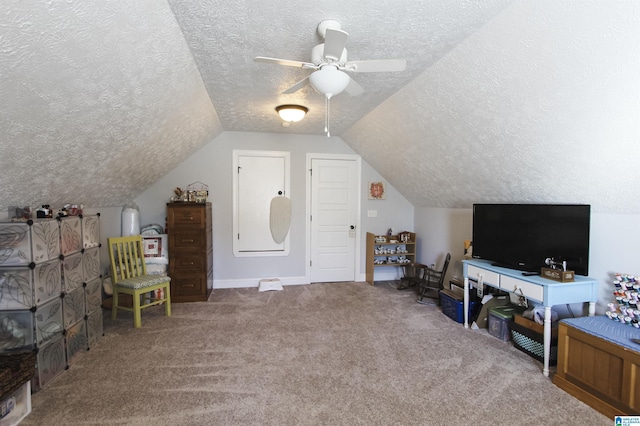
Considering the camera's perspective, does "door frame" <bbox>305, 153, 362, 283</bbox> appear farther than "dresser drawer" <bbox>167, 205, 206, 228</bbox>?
Yes

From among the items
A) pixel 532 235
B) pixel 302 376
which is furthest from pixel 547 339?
pixel 302 376

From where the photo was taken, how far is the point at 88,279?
8.77 ft

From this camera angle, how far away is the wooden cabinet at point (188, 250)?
3.87 m

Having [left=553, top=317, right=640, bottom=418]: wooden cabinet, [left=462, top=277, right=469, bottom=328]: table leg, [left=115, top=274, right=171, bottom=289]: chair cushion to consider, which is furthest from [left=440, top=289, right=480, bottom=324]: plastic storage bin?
[left=115, top=274, right=171, bottom=289]: chair cushion

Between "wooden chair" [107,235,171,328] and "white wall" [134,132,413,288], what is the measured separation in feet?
2.73

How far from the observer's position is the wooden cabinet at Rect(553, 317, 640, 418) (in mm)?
1777

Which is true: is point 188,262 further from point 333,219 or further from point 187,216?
point 333,219

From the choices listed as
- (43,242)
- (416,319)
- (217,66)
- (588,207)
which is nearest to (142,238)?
(43,242)

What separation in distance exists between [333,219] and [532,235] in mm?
2832

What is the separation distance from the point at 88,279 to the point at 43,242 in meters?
0.65

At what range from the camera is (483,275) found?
3.03 metres

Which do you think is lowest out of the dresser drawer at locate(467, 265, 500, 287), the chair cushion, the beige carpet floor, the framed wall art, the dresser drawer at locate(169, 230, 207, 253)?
the beige carpet floor

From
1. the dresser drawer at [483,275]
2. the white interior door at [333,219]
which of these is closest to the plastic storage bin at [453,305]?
the dresser drawer at [483,275]

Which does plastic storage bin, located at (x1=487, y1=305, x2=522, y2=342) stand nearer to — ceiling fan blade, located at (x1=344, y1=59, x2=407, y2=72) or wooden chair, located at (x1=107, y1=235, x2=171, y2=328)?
ceiling fan blade, located at (x1=344, y1=59, x2=407, y2=72)
